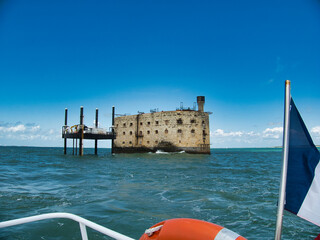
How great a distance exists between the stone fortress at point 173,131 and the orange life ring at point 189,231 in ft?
128

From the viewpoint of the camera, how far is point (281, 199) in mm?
2506

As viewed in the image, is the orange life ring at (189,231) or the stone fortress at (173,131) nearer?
the orange life ring at (189,231)

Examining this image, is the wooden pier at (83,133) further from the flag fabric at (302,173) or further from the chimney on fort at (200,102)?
the flag fabric at (302,173)

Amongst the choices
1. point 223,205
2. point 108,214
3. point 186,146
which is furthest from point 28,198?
point 186,146

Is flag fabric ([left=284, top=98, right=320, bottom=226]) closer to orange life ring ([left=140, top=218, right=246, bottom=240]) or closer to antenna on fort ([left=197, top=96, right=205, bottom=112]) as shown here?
orange life ring ([left=140, top=218, right=246, bottom=240])

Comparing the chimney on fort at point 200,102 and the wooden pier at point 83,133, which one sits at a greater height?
the chimney on fort at point 200,102

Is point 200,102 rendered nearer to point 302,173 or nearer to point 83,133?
point 83,133

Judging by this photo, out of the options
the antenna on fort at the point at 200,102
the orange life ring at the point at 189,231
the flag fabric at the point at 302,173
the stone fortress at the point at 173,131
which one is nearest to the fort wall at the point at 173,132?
the stone fortress at the point at 173,131

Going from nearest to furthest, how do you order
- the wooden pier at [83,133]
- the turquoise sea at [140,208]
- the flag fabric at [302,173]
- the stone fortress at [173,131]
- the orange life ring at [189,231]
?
1. the orange life ring at [189,231]
2. the flag fabric at [302,173]
3. the turquoise sea at [140,208]
4. the wooden pier at [83,133]
5. the stone fortress at [173,131]

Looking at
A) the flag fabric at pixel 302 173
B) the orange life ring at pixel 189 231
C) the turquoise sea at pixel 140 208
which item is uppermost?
the flag fabric at pixel 302 173

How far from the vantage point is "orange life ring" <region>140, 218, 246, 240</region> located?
2090 millimetres

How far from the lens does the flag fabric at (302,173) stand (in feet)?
8.16

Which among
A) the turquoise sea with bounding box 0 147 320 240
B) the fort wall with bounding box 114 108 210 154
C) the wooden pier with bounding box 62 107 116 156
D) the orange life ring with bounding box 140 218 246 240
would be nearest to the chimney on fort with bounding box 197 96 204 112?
the fort wall with bounding box 114 108 210 154

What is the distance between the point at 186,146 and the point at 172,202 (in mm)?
33254
